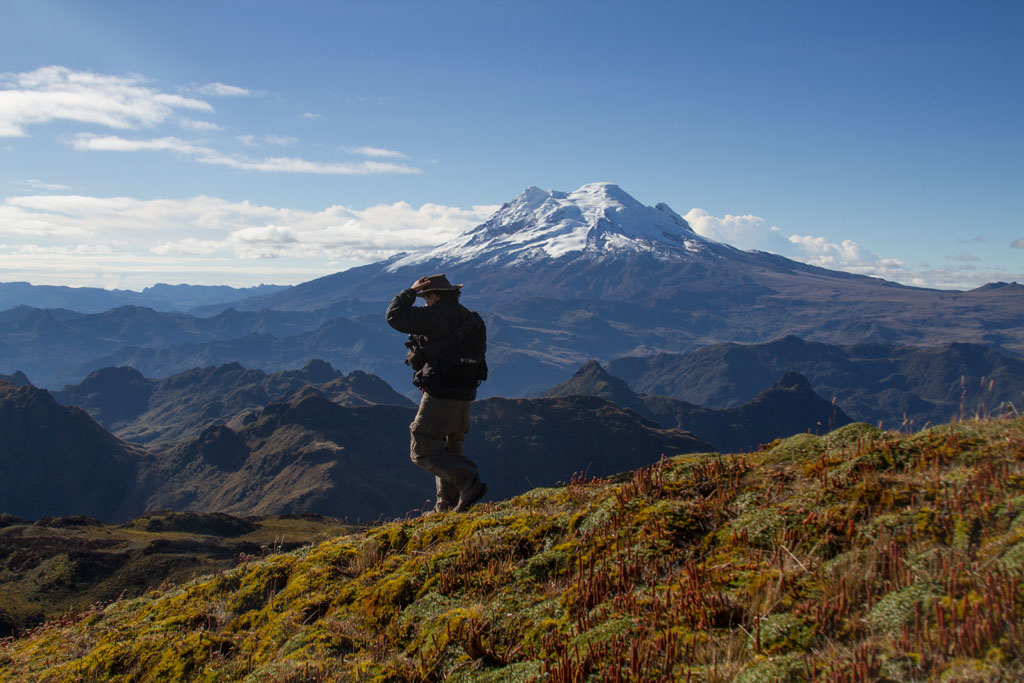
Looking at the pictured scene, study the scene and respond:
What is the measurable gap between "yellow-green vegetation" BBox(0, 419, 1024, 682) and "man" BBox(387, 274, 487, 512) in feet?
5.82

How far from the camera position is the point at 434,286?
30.4ft

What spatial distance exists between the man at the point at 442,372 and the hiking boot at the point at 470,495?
0.01m

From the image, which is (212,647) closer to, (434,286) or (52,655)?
(52,655)

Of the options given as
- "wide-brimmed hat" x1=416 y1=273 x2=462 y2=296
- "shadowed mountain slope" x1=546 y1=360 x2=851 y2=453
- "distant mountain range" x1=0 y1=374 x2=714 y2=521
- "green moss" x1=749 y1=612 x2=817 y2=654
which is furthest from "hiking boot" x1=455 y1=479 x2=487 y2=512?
"shadowed mountain slope" x1=546 y1=360 x2=851 y2=453

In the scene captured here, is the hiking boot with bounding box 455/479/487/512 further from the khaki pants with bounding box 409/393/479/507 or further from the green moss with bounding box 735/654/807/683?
the green moss with bounding box 735/654/807/683

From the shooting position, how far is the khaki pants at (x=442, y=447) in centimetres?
901

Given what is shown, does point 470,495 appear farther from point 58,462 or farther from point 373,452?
point 58,462

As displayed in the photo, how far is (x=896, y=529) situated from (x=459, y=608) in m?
2.98

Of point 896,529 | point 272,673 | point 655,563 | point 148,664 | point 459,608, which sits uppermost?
point 896,529

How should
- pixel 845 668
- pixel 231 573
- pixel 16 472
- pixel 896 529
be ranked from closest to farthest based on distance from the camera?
1. pixel 845 668
2. pixel 896 529
3. pixel 231 573
4. pixel 16 472

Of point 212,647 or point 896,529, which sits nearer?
point 896,529

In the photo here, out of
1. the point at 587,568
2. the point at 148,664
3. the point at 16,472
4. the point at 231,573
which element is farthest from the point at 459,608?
the point at 16,472

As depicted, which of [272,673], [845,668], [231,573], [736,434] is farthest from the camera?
[736,434]

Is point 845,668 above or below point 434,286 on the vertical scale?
below
